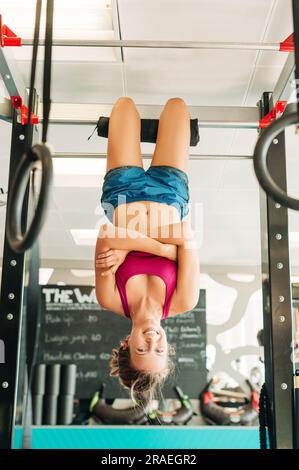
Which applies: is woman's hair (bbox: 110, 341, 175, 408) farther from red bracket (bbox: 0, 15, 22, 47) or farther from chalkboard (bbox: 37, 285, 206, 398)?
chalkboard (bbox: 37, 285, 206, 398)

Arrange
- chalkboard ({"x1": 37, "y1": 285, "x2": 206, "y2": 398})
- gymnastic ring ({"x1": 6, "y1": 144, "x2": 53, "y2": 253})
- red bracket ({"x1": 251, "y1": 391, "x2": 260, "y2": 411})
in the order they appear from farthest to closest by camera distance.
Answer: chalkboard ({"x1": 37, "y1": 285, "x2": 206, "y2": 398})
red bracket ({"x1": 251, "y1": 391, "x2": 260, "y2": 411})
gymnastic ring ({"x1": 6, "y1": 144, "x2": 53, "y2": 253})

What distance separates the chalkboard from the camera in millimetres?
7625

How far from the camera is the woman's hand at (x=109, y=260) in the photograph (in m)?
2.59

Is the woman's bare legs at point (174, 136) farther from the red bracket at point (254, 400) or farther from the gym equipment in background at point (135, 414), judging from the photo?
the red bracket at point (254, 400)

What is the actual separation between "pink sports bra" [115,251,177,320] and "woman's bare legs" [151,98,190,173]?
508 mm

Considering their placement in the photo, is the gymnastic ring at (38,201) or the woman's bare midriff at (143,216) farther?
the woman's bare midriff at (143,216)

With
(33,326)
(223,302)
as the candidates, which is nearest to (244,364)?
(223,302)

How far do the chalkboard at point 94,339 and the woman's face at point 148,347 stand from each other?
4.89 meters

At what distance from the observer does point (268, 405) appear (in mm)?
2674

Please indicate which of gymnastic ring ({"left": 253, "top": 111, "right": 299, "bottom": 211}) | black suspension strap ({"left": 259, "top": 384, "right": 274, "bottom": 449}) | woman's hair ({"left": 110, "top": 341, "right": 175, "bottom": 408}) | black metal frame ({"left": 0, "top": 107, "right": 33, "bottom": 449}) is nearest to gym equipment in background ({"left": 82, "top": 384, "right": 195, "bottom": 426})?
woman's hair ({"left": 110, "top": 341, "right": 175, "bottom": 408})

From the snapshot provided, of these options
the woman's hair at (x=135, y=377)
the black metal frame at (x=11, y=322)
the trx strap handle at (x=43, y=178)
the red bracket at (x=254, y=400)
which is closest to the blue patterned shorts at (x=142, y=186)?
the black metal frame at (x=11, y=322)

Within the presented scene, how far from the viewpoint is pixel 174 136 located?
2734mm
